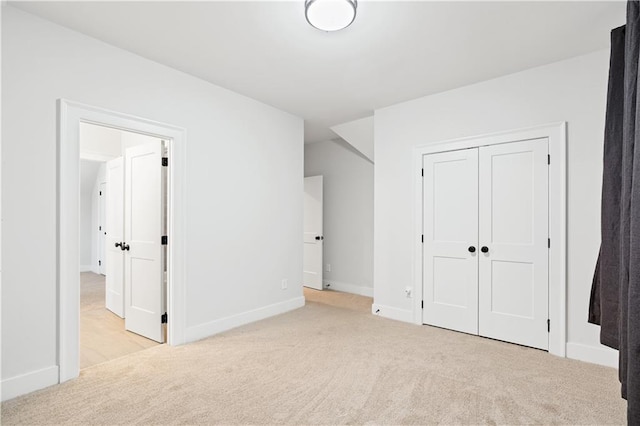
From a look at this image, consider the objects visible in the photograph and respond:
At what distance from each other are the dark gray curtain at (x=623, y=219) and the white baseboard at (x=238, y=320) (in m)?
3.09

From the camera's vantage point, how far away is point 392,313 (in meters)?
4.04

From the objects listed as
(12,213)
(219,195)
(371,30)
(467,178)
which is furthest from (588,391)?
(12,213)

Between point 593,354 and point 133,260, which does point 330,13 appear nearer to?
point 133,260

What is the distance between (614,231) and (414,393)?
5.04 ft

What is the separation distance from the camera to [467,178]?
3.55 meters

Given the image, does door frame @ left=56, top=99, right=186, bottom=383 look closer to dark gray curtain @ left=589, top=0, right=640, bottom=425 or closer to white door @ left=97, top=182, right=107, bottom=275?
dark gray curtain @ left=589, top=0, right=640, bottom=425

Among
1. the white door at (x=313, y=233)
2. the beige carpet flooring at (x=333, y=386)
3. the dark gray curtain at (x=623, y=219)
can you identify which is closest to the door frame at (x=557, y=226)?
the beige carpet flooring at (x=333, y=386)

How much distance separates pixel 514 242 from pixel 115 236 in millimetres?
4413

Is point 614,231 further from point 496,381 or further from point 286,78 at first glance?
point 286,78

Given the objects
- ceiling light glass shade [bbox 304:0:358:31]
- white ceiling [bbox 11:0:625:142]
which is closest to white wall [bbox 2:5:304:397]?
white ceiling [bbox 11:0:625:142]

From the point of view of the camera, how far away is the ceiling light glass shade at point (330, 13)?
2.08 m

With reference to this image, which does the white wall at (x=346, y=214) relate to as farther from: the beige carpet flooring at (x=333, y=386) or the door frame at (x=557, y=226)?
the door frame at (x=557, y=226)

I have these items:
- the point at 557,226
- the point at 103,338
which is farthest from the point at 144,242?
the point at 557,226

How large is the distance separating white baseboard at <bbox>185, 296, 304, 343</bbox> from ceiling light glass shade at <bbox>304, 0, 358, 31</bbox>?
9.43 feet
